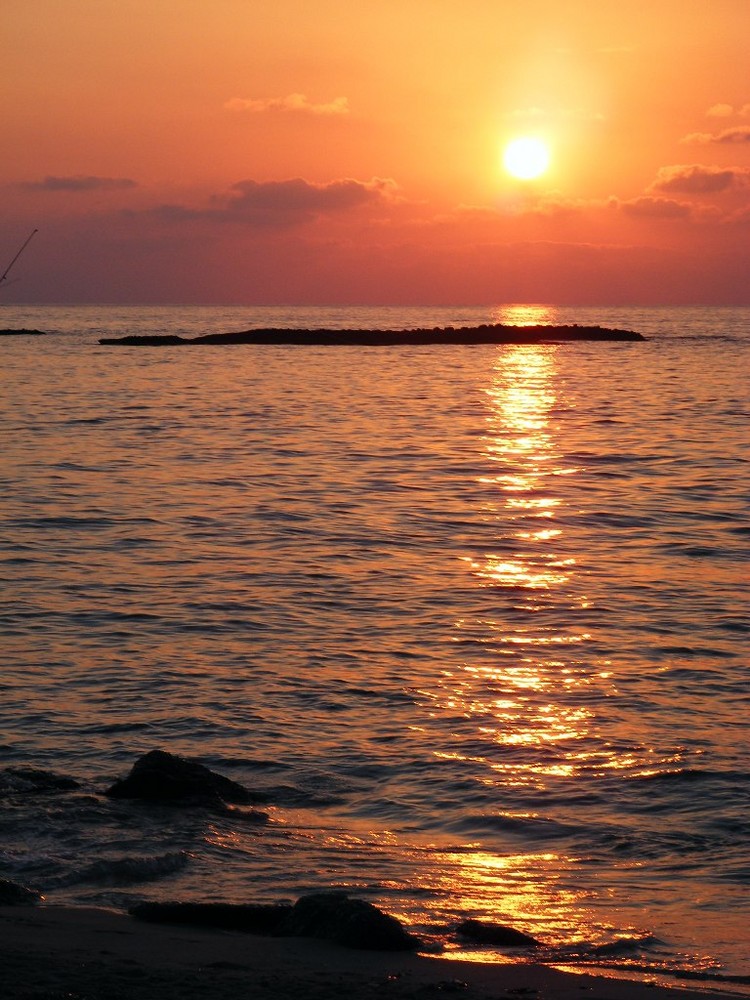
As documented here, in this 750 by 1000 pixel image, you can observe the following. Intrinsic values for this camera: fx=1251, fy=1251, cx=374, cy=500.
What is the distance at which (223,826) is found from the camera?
9.67 m

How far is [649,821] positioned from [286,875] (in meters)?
3.00

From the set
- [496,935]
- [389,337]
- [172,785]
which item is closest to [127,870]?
[172,785]

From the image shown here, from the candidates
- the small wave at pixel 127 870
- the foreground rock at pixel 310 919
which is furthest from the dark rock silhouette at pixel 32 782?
the foreground rock at pixel 310 919

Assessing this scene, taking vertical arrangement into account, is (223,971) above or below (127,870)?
above

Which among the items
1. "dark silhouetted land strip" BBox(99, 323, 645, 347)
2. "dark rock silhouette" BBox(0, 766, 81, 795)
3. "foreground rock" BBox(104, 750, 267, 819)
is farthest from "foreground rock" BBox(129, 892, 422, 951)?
"dark silhouetted land strip" BBox(99, 323, 645, 347)

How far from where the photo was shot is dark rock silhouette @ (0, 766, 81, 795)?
400 inches

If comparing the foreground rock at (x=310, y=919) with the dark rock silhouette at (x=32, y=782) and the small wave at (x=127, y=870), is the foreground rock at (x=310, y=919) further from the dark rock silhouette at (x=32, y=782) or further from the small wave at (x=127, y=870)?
the dark rock silhouette at (x=32, y=782)

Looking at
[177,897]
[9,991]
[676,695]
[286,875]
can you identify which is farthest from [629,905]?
[676,695]

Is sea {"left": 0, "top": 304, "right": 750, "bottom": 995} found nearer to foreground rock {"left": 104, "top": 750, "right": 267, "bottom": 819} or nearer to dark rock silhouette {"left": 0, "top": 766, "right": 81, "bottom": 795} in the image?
dark rock silhouette {"left": 0, "top": 766, "right": 81, "bottom": 795}

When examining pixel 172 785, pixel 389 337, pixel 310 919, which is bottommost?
pixel 172 785

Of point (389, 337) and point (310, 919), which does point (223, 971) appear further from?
point (389, 337)

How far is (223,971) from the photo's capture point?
21.4ft

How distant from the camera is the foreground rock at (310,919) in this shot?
7.13 metres

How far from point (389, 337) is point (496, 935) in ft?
433
